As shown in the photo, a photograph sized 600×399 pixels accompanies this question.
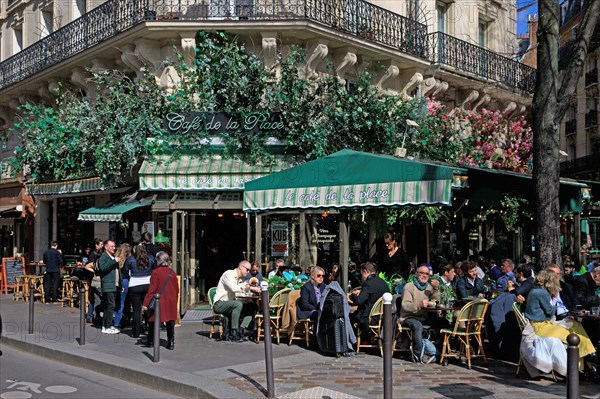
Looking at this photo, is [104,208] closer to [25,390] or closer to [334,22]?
[334,22]

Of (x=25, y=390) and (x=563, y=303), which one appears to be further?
(x=563, y=303)

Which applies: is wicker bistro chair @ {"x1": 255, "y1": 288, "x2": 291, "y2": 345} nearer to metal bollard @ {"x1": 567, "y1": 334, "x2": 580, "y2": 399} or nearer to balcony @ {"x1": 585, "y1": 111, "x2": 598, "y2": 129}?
metal bollard @ {"x1": 567, "y1": 334, "x2": 580, "y2": 399}

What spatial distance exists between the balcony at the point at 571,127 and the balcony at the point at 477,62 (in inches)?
827

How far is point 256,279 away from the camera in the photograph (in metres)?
11.7

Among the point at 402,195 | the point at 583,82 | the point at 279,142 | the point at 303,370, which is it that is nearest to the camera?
the point at 303,370

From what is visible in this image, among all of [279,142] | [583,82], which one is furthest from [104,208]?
[583,82]

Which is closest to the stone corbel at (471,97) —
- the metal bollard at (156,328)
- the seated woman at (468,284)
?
the seated woman at (468,284)

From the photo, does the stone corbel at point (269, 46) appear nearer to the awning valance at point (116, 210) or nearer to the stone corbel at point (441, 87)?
the awning valance at point (116, 210)

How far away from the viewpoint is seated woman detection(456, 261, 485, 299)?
437 inches

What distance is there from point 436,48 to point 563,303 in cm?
1103

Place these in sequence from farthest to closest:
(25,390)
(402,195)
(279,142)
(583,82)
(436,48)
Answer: (583,82) → (436,48) → (279,142) → (402,195) → (25,390)

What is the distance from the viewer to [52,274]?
17234 mm

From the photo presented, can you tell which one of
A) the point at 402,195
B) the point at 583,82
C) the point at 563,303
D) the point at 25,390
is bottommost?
the point at 25,390

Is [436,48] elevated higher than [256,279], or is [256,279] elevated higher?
[436,48]
